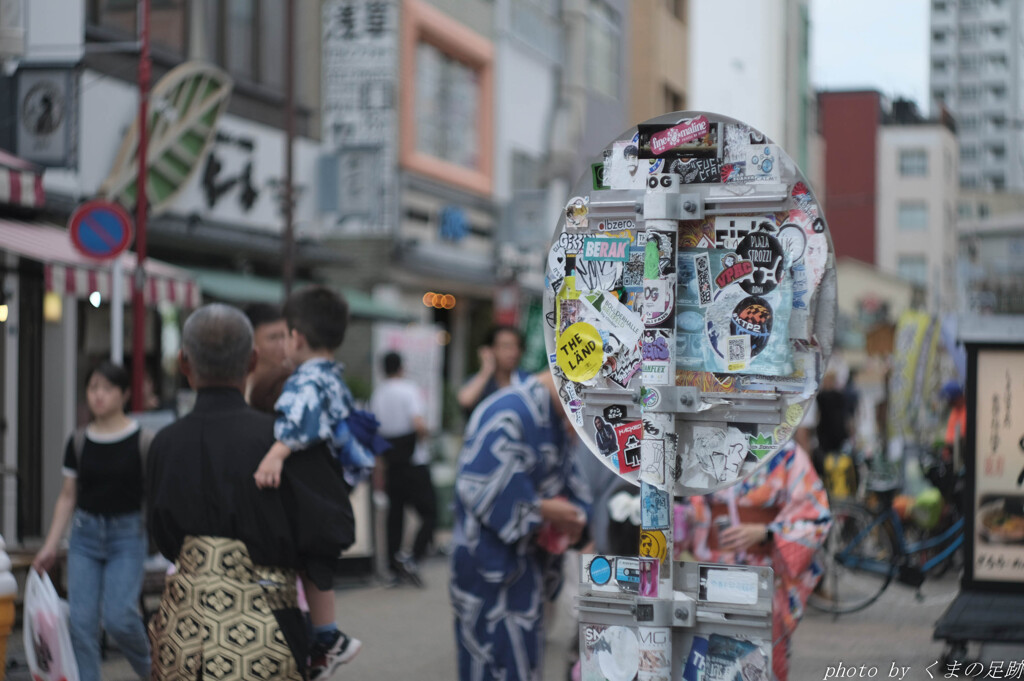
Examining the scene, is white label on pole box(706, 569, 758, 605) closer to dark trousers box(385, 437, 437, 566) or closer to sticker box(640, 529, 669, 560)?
sticker box(640, 529, 669, 560)

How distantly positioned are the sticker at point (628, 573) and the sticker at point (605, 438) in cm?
29

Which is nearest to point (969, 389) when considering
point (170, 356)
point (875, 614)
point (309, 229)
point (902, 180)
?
point (875, 614)

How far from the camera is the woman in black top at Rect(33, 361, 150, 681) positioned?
6352 mm

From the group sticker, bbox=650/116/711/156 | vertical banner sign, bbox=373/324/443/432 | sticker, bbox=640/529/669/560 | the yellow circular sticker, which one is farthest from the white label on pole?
vertical banner sign, bbox=373/324/443/432

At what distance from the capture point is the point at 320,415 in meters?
4.46

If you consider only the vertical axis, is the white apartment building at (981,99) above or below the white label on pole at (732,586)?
above

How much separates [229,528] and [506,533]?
1.45 meters

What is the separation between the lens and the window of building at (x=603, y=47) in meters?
32.0

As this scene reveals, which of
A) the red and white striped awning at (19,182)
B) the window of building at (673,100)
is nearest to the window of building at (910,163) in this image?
the window of building at (673,100)

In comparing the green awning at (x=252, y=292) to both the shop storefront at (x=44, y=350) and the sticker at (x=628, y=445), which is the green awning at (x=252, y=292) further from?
the sticker at (x=628, y=445)

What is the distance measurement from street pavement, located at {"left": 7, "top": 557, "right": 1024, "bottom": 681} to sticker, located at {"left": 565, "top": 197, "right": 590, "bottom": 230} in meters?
5.10

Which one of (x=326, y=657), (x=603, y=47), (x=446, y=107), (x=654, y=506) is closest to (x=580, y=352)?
(x=654, y=506)

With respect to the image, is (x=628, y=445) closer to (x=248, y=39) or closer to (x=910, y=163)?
(x=248, y=39)

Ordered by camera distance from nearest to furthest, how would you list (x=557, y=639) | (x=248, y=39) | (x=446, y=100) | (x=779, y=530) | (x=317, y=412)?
(x=317, y=412), (x=779, y=530), (x=557, y=639), (x=248, y=39), (x=446, y=100)
